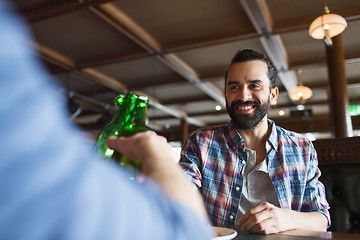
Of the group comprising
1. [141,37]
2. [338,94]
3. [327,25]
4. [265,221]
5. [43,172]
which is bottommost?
[265,221]

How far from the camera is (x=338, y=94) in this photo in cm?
435

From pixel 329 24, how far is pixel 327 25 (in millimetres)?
22

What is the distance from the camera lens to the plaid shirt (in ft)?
4.55

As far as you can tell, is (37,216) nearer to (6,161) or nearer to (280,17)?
(6,161)

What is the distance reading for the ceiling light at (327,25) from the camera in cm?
323

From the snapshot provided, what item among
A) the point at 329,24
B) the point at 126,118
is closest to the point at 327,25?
the point at 329,24

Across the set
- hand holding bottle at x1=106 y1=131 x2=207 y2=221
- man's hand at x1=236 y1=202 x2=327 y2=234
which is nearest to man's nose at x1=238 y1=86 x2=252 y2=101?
man's hand at x1=236 y1=202 x2=327 y2=234

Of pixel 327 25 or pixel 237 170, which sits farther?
pixel 327 25

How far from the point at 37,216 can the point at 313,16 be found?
491 cm

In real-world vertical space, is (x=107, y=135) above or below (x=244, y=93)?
below

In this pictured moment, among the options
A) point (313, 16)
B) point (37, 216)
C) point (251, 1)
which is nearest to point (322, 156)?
point (37, 216)

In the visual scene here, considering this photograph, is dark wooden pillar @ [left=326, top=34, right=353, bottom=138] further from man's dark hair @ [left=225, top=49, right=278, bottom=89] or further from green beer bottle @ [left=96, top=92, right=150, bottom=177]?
green beer bottle @ [left=96, top=92, right=150, bottom=177]

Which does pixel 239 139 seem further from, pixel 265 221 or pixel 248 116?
pixel 265 221

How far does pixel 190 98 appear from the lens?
8664 mm
